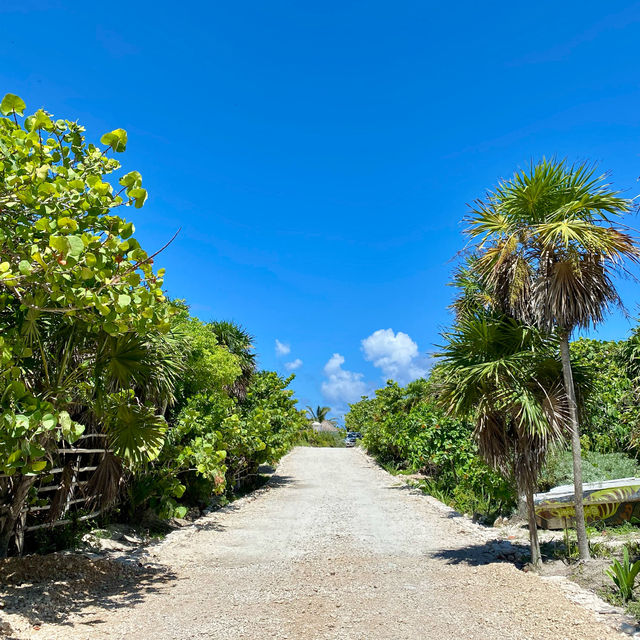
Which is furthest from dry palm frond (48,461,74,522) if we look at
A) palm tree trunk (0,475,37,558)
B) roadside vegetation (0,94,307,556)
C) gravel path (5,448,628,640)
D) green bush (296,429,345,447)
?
green bush (296,429,345,447)

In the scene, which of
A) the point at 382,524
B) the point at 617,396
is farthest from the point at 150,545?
the point at 617,396

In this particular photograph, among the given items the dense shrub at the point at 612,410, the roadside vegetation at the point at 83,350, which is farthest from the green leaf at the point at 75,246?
the dense shrub at the point at 612,410

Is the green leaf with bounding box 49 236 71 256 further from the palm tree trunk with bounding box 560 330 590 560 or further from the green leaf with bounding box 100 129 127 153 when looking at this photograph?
the palm tree trunk with bounding box 560 330 590 560

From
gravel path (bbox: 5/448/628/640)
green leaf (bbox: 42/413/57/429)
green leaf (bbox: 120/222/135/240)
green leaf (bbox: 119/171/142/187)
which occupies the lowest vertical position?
Result: gravel path (bbox: 5/448/628/640)

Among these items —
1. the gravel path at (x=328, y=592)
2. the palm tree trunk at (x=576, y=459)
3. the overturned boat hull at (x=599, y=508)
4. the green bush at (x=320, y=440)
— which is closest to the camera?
the gravel path at (x=328, y=592)

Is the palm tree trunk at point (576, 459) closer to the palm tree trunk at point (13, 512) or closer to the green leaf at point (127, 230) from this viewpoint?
the green leaf at point (127, 230)

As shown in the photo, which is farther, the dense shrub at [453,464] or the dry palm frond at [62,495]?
the dense shrub at [453,464]

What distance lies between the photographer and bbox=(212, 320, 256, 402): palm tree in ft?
53.6

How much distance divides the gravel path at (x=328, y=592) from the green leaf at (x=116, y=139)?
4024 mm

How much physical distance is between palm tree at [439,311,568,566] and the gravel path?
4.24 feet

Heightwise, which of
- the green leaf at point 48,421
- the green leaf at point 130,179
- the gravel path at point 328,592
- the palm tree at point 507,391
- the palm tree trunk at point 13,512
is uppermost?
the green leaf at point 130,179

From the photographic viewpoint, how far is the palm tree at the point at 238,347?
16.3 m

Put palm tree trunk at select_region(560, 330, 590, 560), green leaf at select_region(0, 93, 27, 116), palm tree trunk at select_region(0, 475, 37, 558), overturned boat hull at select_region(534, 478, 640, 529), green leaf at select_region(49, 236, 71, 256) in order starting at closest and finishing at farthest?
green leaf at select_region(49, 236, 71, 256) → green leaf at select_region(0, 93, 27, 116) → palm tree trunk at select_region(0, 475, 37, 558) → palm tree trunk at select_region(560, 330, 590, 560) → overturned boat hull at select_region(534, 478, 640, 529)

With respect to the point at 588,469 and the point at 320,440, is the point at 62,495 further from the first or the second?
the point at 320,440
